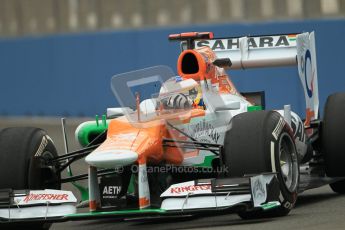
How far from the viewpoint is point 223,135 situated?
10.9 m

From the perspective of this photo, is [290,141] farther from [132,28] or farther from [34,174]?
[132,28]

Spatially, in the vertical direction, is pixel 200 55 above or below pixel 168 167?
above

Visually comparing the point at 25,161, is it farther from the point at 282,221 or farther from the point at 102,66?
the point at 102,66

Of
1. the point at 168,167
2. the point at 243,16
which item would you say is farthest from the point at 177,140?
the point at 243,16

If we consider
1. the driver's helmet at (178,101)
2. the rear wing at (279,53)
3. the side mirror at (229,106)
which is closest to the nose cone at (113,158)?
the driver's helmet at (178,101)

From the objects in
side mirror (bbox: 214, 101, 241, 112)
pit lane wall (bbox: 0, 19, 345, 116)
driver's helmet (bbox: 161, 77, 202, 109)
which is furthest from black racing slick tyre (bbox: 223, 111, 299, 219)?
pit lane wall (bbox: 0, 19, 345, 116)

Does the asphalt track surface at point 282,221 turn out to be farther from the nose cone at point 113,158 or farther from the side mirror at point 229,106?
the side mirror at point 229,106

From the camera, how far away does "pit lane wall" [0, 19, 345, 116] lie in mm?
17641

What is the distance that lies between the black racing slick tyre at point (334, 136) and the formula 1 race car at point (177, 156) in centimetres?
1

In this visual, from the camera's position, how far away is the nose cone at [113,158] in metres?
9.45

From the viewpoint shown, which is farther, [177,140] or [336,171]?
[336,171]

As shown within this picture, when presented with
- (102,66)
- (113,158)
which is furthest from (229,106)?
(102,66)

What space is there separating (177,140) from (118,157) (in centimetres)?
97

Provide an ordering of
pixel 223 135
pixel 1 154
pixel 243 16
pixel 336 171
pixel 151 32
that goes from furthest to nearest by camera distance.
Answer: pixel 151 32
pixel 243 16
pixel 336 171
pixel 223 135
pixel 1 154
